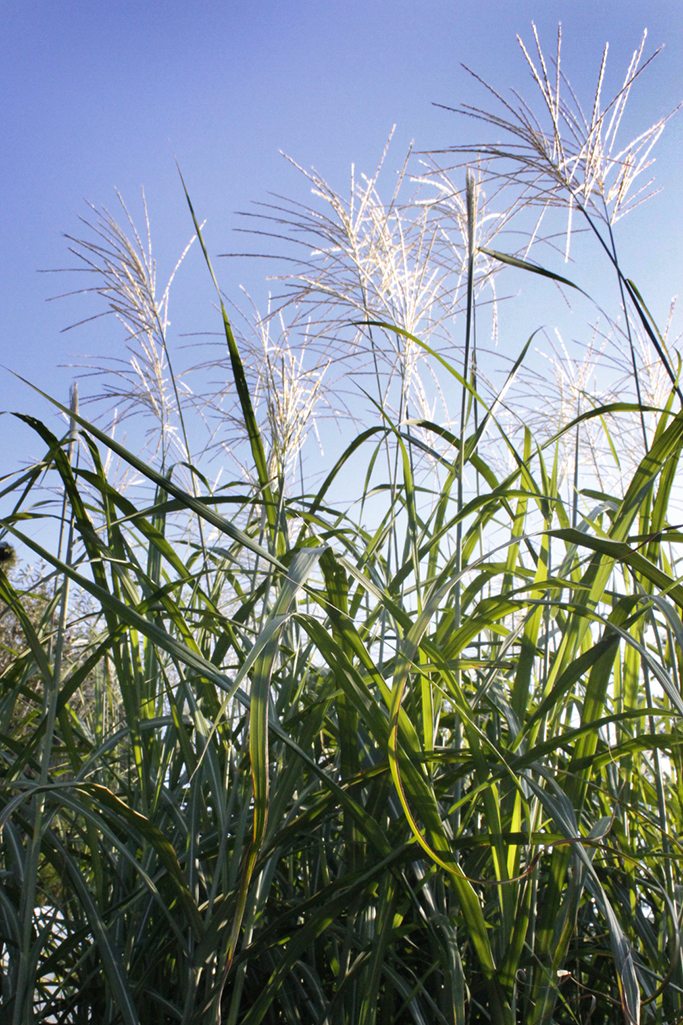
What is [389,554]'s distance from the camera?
117 centimetres

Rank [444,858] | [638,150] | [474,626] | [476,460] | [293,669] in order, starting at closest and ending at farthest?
[444,858] → [474,626] → [293,669] → [476,460] → [638,150]

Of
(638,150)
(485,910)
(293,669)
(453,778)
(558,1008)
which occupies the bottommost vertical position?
(558,1008)

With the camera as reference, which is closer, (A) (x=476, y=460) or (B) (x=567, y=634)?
(B) (x=567, y=634)

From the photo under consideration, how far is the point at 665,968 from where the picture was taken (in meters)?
0.82

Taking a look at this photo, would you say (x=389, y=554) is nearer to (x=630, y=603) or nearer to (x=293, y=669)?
(x=293, y=669)

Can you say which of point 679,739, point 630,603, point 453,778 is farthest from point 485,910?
point 630,603

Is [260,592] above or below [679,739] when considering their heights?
above

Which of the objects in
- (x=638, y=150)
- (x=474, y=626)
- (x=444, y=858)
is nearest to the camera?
(x=444, y=858)

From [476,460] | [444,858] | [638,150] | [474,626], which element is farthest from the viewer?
[638,150]

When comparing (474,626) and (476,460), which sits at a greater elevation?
(476,460)

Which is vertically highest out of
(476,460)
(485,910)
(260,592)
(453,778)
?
(476,460)

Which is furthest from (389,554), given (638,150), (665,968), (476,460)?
(638,150)

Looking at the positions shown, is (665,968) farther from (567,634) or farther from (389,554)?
(389,554)

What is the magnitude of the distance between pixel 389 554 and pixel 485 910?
22.3 inches
